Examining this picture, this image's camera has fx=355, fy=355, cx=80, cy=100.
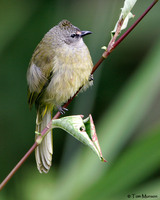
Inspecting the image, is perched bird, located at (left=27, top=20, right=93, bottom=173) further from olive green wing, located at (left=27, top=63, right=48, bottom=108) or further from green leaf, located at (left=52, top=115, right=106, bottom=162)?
green leaf, located at (left=52, top=115, right=106, bottom=162)

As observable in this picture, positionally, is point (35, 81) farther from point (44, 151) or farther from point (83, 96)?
point (44, 151)

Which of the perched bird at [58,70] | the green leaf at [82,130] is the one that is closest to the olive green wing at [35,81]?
the perched bird at [58,70]

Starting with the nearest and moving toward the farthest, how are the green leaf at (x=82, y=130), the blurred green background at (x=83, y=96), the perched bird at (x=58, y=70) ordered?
1. the green leaf at (x=82, y=130)
2. the blurred green background at (x=83, y=96)
3. the perched bird at (x=58, y=70)

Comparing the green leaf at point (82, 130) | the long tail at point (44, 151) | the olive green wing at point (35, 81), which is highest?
the green leaf at point (82, 130)

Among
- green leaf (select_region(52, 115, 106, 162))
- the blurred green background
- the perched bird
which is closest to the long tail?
the perched bird

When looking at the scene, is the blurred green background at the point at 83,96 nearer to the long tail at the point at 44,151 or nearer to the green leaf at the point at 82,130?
the long tail at the point at 44,151

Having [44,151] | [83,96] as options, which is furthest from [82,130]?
[83,96]
